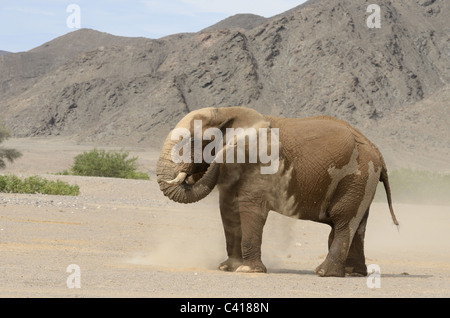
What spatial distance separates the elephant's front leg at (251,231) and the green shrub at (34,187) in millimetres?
17288

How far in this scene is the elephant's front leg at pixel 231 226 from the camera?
11898mm

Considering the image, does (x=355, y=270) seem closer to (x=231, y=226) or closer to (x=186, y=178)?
(x=231, y=226)

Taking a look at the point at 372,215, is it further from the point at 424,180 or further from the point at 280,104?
the point at 280,104

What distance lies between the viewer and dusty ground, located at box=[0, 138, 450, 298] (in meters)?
9.68

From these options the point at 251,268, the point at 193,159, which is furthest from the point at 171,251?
the point at 193,159

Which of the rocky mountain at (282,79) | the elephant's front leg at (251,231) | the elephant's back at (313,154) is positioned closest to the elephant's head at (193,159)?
the elephant's back at (313,154)

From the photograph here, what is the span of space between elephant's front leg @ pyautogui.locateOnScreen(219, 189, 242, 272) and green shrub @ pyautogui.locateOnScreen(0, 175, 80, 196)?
54.8ft

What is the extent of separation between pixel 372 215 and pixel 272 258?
12.5 m

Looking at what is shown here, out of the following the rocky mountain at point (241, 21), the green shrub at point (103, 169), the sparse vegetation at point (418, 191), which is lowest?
the sparse vegetation at point (418, 191)

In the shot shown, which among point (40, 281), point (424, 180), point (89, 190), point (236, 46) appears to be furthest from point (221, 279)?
point (236, 46)

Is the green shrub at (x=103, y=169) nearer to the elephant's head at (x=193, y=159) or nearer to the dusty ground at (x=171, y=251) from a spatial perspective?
the dusty ground at (x=171, y=251)

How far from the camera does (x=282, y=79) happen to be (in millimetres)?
93250

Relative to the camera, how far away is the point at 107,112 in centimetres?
10400

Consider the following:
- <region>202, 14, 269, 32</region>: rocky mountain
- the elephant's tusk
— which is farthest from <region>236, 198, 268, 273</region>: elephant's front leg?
<region>202, 14, 269, 32</region>: rocky mountain
